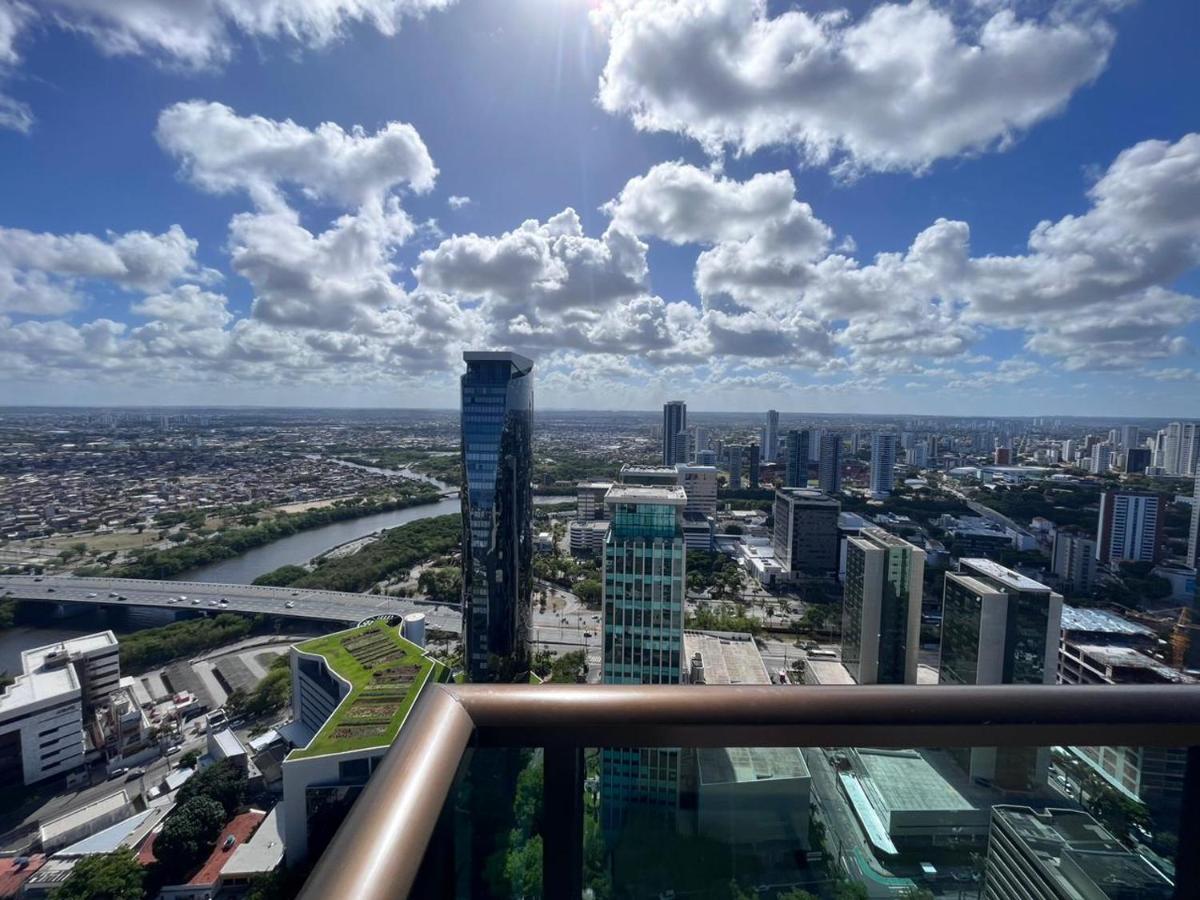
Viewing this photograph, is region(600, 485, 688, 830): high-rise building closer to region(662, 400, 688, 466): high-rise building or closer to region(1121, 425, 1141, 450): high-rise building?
region(662, 400, 688, 466): high-rise building

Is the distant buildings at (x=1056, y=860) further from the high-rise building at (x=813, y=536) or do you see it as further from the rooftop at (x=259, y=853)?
the high-rise building at (x=813, y=536)

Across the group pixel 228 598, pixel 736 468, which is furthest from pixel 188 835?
pixel 736 468

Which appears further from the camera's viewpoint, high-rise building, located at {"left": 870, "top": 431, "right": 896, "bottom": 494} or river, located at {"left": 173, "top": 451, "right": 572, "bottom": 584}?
high-rise building, located at {"left": 870, "top": 431, "right": 896, "bottom": 494}

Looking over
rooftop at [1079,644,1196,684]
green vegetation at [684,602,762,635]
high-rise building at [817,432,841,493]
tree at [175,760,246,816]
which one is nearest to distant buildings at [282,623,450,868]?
tree at [175,760,246,816]

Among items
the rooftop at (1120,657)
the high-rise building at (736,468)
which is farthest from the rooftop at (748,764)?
the high-rise building at (736,468)

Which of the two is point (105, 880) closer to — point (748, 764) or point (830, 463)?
point (748, 764)

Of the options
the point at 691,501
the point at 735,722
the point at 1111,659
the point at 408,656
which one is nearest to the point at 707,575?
the point at 691,501
